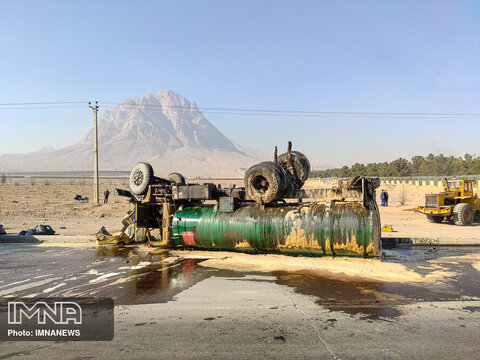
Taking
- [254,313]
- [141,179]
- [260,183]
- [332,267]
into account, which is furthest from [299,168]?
[254,313]

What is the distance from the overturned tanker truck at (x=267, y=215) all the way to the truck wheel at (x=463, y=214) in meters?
10.9

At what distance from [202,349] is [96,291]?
331cm

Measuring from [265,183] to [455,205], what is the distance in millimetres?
13895

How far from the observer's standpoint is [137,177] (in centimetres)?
1229

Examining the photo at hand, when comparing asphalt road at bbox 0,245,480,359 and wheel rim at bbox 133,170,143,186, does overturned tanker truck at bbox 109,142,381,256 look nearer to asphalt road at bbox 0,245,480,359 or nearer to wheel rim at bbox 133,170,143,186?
wheel rim at bbox 133,170,143,186

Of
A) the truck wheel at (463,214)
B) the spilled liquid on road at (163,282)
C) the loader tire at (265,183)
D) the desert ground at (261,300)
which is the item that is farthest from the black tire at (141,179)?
the truck wheel at (463,214)

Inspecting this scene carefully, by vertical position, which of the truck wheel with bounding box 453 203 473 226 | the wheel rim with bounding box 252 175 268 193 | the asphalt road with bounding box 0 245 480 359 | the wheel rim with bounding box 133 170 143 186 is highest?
the wheel rim with bounding box 133 170 143 186

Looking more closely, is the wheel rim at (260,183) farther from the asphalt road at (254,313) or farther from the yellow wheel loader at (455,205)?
the yellow wheel loader at (455,205)

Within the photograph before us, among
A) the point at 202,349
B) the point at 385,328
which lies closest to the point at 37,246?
the point at 202,349

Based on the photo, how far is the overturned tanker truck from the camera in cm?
907

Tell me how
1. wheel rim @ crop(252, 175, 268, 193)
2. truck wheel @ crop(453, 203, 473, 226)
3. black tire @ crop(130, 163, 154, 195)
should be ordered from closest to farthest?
wheel rim @ crop(252, 175, 268, 193), black tire @ crop(130, 163, 154, 195), truck wheel @ crop(453, 203, 473, 226)

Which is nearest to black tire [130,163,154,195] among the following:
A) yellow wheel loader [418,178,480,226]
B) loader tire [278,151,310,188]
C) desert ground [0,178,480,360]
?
desert ground [0,178,480,360]

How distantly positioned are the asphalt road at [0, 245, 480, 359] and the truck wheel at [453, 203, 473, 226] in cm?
1053

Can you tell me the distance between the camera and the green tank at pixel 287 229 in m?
8.94
